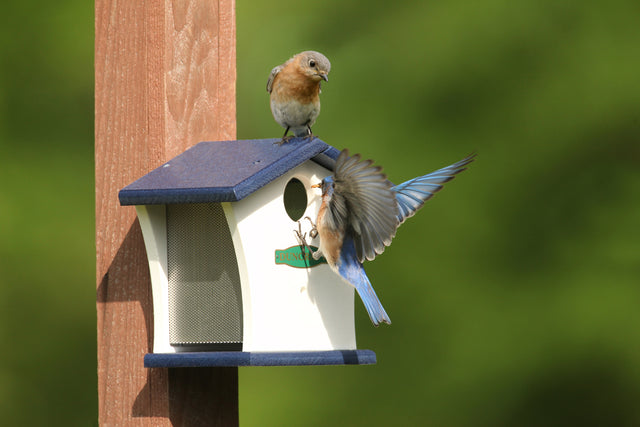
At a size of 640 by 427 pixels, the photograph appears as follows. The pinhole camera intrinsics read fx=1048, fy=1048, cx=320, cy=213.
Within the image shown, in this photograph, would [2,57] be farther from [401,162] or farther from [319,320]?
[319,320]

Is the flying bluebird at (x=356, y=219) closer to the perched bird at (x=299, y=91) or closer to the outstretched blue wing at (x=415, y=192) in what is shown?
the outstretched blue wing at (x=415, y=192)

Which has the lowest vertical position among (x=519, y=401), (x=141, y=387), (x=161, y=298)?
(x=519, y=401)

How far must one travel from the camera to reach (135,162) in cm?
285

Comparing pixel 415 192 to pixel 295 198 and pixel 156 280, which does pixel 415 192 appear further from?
pixel 156 280

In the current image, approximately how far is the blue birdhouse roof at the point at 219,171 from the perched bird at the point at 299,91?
1.10 feet

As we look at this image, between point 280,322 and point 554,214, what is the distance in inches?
164

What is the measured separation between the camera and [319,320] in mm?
2938

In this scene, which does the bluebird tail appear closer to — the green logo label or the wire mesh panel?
the green logo label

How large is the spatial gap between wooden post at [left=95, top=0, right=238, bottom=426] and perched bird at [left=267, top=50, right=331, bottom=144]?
0.42 m

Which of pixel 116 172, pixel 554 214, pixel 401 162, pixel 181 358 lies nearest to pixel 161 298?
pixel 181 358

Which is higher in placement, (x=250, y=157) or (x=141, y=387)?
(x=250, y=157)

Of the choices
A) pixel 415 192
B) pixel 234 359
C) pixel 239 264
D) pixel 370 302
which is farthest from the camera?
pixel 415 192

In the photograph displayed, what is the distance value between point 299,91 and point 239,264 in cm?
73

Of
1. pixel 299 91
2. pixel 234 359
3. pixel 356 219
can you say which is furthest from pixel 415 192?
pixel 234 359
